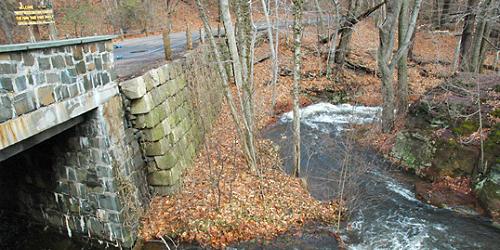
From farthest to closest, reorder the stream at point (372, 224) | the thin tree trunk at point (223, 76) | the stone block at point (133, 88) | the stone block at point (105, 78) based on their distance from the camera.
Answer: the thin tree trunk at point (223, 76), the stream at point (372, 224), the stone block at point (133, 88), the stone block at point (105, 78)

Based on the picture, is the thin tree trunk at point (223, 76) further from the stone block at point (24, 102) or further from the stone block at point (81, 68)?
the stone block at point (24, 102)

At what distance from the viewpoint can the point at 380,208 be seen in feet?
28.0

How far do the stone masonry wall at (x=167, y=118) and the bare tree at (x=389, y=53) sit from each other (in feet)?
21.8

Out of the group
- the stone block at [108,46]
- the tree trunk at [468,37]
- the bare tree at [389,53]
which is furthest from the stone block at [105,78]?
the tree trunk at [468,37]

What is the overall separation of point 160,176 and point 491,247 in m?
7.06

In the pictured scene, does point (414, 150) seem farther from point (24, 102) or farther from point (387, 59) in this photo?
point (24, 102)

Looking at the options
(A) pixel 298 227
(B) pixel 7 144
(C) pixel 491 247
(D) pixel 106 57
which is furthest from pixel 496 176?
(B) pixel 7 144

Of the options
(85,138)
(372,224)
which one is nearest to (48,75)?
(85,138)

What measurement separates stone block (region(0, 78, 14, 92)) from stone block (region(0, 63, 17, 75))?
89 millimetres

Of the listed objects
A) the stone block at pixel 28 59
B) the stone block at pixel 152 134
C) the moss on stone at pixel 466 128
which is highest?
the stone block at pixel 28 59

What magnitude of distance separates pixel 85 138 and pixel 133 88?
1332 mm

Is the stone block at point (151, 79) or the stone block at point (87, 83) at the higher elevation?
the stone block at point (87, 83)

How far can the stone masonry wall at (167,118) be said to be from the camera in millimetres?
7387

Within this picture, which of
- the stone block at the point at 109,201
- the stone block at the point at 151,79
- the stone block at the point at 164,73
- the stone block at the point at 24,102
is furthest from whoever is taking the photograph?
the stone block at the point at 164,73
